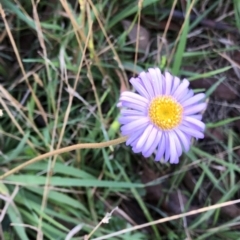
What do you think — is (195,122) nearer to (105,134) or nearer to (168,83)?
(168,83)

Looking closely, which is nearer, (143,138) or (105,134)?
(143,138)

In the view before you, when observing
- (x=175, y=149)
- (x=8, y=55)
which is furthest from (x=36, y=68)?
(x=175, y=149)

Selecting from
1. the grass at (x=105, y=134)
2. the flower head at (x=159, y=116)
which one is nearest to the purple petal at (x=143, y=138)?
the flower head at (x=159, y=116)

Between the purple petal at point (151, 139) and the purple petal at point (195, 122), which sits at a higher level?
the purple petal at point (195, 122)

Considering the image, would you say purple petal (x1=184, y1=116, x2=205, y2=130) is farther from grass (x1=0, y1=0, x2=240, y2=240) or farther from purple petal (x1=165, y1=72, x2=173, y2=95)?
grass (x1=0, y1=0, x2=240, y2=240)

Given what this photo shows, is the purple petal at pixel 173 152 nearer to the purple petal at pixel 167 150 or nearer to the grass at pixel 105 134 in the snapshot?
the purple petal at pixel 167 150

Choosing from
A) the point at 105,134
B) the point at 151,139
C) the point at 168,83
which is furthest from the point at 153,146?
the point at 105,134
